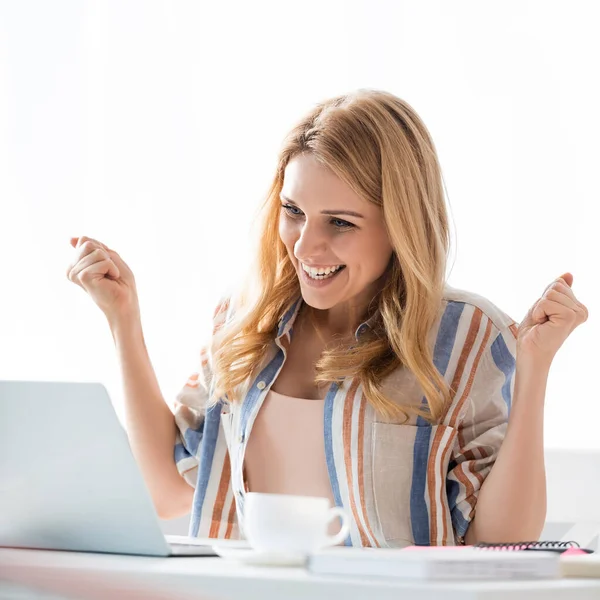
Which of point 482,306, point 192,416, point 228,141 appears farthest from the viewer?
point 228,141

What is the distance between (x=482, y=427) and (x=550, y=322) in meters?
0.30

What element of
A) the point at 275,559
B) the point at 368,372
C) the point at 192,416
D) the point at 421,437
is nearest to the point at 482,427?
the point at 421,437

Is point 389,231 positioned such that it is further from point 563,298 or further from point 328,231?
point 563,298

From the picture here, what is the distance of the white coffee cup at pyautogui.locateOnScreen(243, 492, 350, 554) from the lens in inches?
36.0

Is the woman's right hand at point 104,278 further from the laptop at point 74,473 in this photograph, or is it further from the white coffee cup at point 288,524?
the white coffee cup at point 288,524

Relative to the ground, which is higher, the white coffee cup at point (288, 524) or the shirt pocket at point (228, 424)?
the white coffee cup at point (288, 524)

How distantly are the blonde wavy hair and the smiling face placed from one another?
0.07 feet

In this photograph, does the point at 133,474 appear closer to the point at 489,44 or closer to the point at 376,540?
the point at 376,540

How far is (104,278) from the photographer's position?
64.6 inches

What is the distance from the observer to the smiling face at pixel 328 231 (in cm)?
158

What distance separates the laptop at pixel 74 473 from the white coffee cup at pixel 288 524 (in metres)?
0.10

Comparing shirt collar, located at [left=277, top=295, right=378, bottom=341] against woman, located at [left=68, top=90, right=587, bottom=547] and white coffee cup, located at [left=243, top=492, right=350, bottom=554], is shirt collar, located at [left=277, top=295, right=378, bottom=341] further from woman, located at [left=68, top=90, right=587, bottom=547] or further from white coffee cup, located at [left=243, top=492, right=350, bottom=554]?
white coffee cup, located at [left=243, top=492, right=350, bottom=554]

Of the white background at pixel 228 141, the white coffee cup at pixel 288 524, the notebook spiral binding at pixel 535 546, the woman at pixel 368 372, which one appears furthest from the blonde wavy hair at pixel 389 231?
the white background at pixel 228 141

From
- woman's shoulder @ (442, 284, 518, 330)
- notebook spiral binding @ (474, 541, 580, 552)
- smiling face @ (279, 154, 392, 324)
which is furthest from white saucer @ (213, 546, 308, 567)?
woman's shoulder @ (442, 284, 518, 330)
